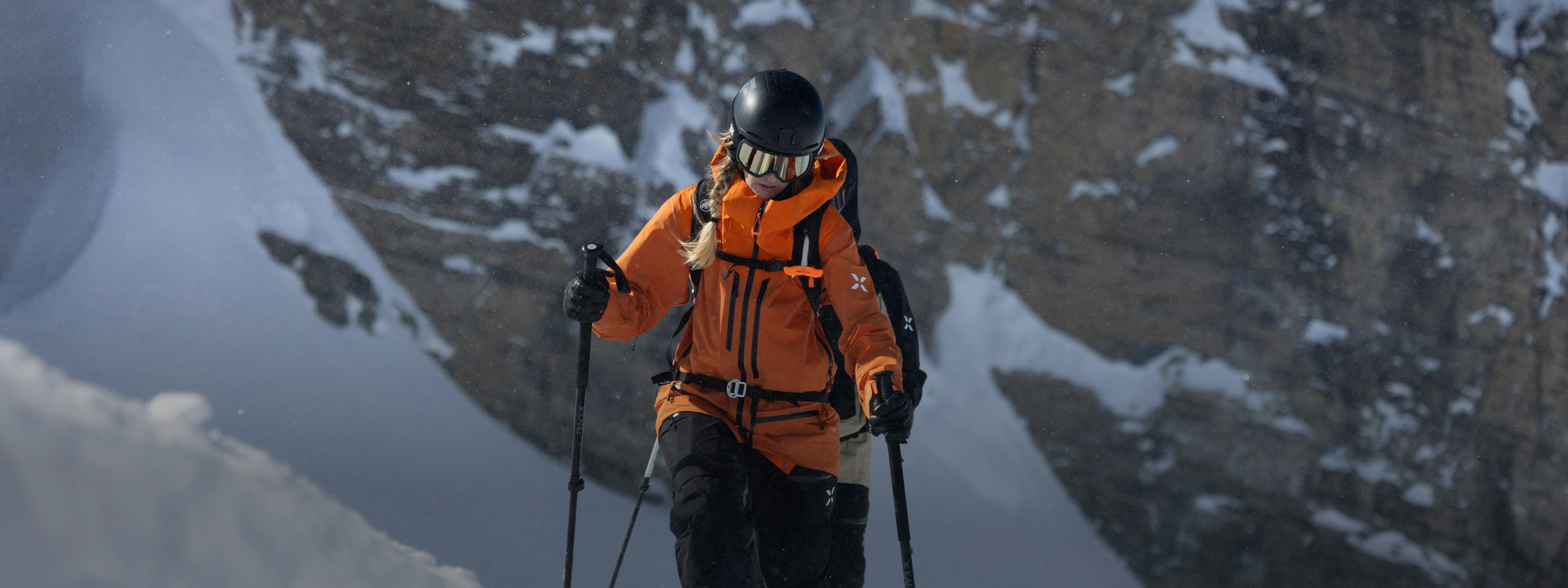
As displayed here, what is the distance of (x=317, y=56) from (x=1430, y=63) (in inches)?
364

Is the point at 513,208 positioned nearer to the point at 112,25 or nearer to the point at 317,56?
Answer: the point at 317,56

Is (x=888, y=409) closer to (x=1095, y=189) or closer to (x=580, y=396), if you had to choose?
(x=580, y=396)

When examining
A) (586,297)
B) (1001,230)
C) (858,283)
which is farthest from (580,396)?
(1001,230)

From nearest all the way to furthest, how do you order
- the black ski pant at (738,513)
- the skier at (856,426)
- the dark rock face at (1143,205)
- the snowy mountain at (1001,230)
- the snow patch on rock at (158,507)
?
the black ski pant at (738,513), the skier at (856,426), the snow patch on rock at (158,507), the snowy mountain at (1001,230), the dark rock face at (1143,205)

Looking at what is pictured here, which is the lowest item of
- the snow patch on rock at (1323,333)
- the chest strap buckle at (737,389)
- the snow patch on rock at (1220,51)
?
the chest strap buckle at (737,389)

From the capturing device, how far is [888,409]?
8.36ft

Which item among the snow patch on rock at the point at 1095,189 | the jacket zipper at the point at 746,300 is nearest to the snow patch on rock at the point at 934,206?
the snow patch on rock at the point at 1095,189

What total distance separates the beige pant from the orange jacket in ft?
1.55

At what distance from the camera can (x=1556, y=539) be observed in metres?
6.66

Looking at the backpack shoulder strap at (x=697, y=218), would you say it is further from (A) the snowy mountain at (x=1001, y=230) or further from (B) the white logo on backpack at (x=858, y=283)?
(A) the snowy mountain at (x=1001, y=230)

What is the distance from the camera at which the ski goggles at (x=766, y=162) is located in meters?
2.68

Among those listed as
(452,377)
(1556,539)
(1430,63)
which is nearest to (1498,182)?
(1430,63)

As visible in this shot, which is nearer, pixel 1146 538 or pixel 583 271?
pixel 583 271

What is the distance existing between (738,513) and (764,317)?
2.03 ft
